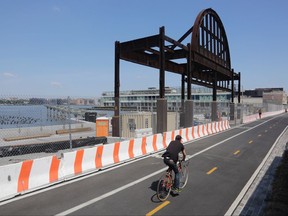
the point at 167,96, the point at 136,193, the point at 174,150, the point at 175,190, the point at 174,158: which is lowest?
the point at 136,193

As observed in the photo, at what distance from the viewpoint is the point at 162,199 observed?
6828 millimetres

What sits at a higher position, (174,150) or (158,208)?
(174,150)

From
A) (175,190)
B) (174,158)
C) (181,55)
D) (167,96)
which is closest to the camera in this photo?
(174,158)

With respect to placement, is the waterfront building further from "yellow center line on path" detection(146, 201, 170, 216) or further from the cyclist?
"yellow center line on path" detection(146, 201, 170, 216)

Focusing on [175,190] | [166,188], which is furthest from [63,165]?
[175,190]

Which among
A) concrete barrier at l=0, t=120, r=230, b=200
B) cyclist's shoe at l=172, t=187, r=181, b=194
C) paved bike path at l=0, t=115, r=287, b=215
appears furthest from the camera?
concrete barrier at l=0, t=120, r=230, b=200

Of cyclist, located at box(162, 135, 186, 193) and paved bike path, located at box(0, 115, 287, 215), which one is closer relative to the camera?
paved bike path, located at box(0, 115, 287, 215)

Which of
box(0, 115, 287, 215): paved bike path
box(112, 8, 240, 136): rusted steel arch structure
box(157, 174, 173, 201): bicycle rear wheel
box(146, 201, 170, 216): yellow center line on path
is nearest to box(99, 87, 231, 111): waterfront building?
box(112, 8, 240, 136): rusted steel arch structure

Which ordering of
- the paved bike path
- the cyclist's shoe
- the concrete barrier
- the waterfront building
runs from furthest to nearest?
the waterfront building
the concrete barrier
the cyclist's shoe
the paved bike path

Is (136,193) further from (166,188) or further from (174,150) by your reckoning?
(174,150)

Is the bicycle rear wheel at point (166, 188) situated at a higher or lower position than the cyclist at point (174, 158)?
lower

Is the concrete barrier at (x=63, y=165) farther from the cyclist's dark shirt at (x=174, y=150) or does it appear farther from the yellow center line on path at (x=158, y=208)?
the cyclist's dark shirt at (x=174, y=150)

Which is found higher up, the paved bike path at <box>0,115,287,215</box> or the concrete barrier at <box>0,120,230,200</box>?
the concrete barrier at <box>0,120,230,200</box>

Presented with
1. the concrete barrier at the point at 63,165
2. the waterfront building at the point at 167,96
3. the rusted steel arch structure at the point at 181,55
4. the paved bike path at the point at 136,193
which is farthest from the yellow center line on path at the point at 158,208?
the waterfront building at the point at 167,96
